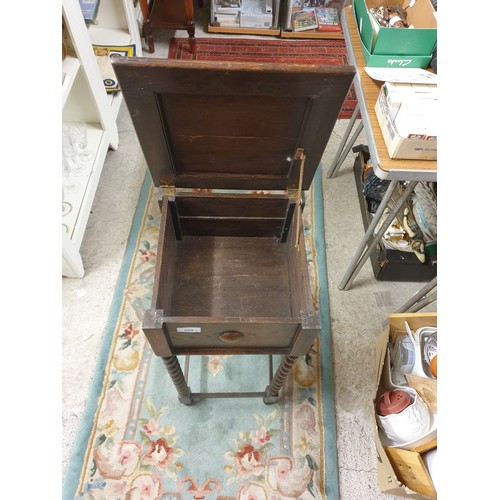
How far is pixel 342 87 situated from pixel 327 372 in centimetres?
108

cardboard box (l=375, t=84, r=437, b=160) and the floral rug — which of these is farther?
the floral rug

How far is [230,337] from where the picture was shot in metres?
0.94

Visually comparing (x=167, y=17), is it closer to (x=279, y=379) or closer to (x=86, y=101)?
(x=86, y=101)

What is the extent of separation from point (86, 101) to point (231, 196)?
1087mm

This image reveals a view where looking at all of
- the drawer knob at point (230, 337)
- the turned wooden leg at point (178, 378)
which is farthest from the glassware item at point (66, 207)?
the drawer knob at point (230, 337)

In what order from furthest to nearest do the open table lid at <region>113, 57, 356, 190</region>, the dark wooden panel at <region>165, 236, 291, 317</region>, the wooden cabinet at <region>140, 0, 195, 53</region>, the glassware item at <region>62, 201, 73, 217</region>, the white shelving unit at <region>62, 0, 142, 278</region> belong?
the wooden cabinet at <region>140, 0, 195, 53</region>
the glassware item at <region>62, 201, 73, 217</region>
the white shelving unit at <region>62, 0, 142, 278</region>
the dark wooden panel at <region>165, 236, 291, 317</region>
the open table lid at <region>113, 57, 356, 190</region>

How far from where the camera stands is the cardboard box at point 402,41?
129 centimetres

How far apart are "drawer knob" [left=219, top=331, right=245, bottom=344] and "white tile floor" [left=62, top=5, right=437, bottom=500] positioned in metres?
0.70

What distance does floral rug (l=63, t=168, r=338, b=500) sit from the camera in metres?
1.27

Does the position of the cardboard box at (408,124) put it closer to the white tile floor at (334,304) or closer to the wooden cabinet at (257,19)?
the white tile floor at (334,304)

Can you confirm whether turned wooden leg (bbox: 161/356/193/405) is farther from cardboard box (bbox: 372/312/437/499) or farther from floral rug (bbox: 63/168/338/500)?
cardboard box (bbox: 372/312/437/499)

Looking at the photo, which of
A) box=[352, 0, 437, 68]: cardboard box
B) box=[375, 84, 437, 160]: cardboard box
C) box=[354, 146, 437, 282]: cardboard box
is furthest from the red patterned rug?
box=[375, 84, 437, 160]: cardboard box

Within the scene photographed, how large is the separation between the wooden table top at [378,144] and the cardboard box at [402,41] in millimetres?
51

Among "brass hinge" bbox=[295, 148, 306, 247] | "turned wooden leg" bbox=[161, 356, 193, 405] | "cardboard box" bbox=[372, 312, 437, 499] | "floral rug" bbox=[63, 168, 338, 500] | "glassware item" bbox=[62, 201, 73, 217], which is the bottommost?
"floral rug" bbox=[63, 168, 338, 500]
